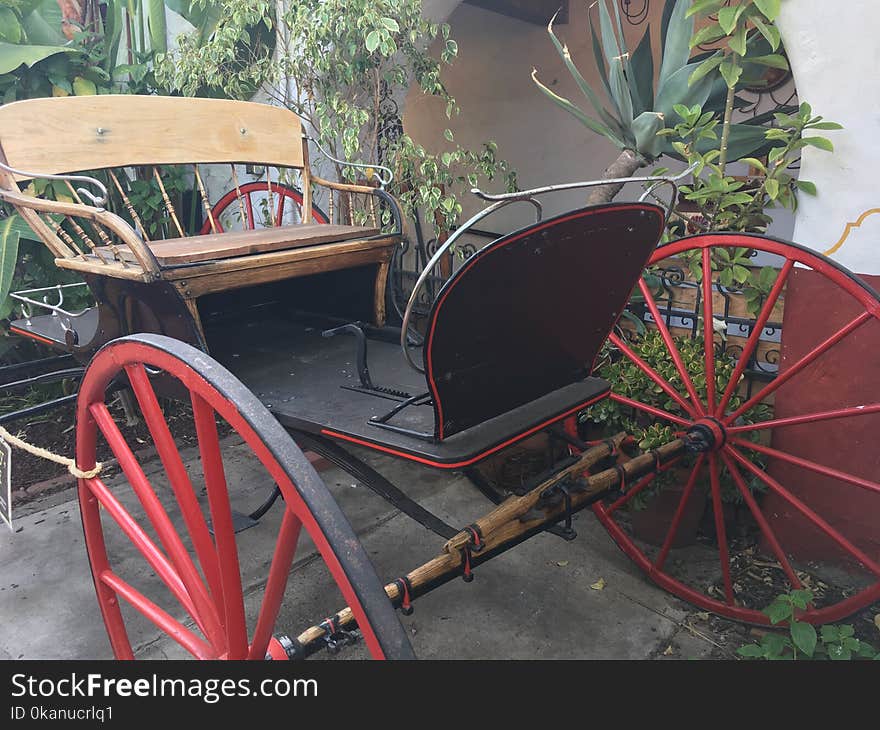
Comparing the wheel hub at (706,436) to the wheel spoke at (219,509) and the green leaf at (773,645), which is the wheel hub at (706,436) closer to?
the green leaf at (773,645)

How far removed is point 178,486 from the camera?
1460 mm

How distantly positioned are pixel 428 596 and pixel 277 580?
1.41 meters

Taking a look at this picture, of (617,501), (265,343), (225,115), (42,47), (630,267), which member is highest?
(42,47)

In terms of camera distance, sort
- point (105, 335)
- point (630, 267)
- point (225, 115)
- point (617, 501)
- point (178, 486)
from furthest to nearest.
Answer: point (225, 115) → point (617, 501) → point (105, 335) → point (630, 267) → point (178, 486)

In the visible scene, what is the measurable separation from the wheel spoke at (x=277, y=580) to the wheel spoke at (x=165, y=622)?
192mm

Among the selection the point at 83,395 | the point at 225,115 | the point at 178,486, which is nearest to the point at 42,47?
the point at 225,115

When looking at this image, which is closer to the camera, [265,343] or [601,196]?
[265,343]

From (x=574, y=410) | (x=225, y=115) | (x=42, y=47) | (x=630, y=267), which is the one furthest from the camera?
(x=42, y=47)

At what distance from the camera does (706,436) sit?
2227 mm

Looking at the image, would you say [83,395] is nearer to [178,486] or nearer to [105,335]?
[178,486]

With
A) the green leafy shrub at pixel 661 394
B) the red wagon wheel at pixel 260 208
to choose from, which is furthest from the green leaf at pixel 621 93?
the red wagon wheel at pixel 260 208

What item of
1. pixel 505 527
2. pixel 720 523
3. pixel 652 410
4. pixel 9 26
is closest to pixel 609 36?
pixel 652 410

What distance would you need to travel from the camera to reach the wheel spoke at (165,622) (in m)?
1.53

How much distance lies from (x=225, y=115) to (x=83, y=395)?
1.50 meters
